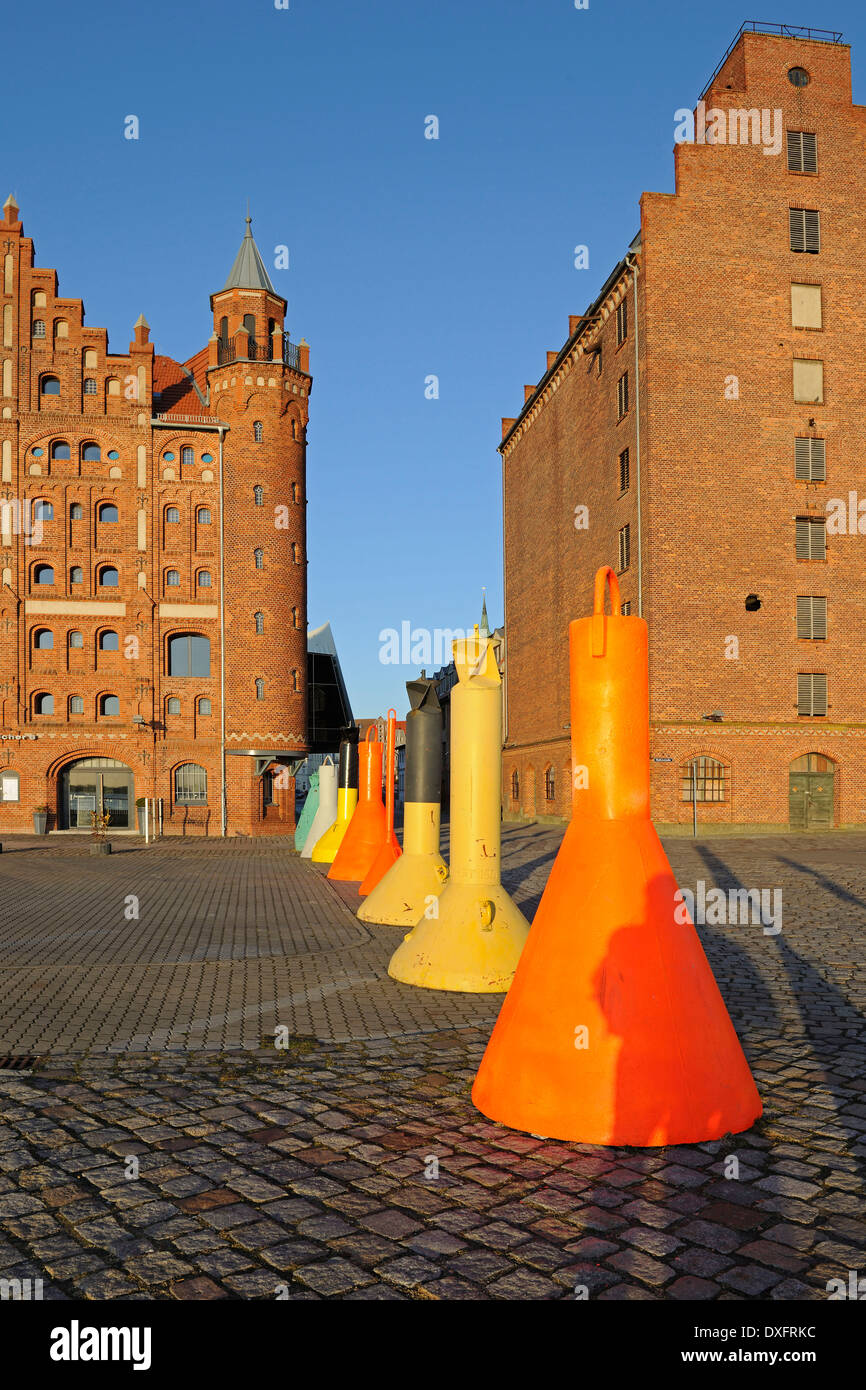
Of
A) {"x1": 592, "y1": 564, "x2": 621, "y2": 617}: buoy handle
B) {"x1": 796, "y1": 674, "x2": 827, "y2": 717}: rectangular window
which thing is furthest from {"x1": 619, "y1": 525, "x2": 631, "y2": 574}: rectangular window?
{"x1": 592, "y1": 564, "x2": 621, "y2": 617}: buoy handle

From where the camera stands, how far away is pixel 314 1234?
350cm

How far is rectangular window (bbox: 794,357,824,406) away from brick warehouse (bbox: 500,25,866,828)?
68mm

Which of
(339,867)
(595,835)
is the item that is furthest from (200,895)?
(595,835)

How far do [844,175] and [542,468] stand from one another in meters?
14.9

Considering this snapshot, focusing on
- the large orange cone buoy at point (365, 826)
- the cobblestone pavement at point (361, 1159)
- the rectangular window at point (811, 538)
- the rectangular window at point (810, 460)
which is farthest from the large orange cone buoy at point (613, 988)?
the rectangular window at point (810, 460)

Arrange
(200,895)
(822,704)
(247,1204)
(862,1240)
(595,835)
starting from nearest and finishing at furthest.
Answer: (862,1240), (247,1204), (595,835), (200,895), (822,704)

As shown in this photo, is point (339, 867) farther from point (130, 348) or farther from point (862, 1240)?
point (130, 348)

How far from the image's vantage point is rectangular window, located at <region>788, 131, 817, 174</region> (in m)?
30.7

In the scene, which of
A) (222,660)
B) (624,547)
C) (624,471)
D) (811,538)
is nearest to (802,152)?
(624,471)

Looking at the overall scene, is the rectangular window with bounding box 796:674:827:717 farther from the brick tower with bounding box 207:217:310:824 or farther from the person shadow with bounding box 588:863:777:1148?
the person shadow with bounding box 588:863:777:1148

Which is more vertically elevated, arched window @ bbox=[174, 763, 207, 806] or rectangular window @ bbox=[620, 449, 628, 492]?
rectangular window @ bbox=[620, 449, 628, 492]

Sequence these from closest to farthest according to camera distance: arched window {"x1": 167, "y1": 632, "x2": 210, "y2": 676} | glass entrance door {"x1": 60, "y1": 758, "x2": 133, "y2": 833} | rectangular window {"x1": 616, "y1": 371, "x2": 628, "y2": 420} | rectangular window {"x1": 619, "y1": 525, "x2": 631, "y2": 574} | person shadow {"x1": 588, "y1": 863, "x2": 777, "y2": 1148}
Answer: person shadow {"x1": 588, "y1": 863, "x2": 777, "y2": 1148} → rectangular window {"x1": 619, "y1": 525, "x2": 631, "y2": 574} → rectangular window {"x1": 616, "y1": 371, "x2": 628, "y2": 420} → glass entrance door {"x1": 60, "y1": 758, "x2": 133, "y2": 833} → arched window {"x1": 167, "y1": 632, "x2": 210, "y2": 676}

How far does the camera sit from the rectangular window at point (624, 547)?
30.9 meters

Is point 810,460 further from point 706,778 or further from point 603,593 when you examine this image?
point 603,593
